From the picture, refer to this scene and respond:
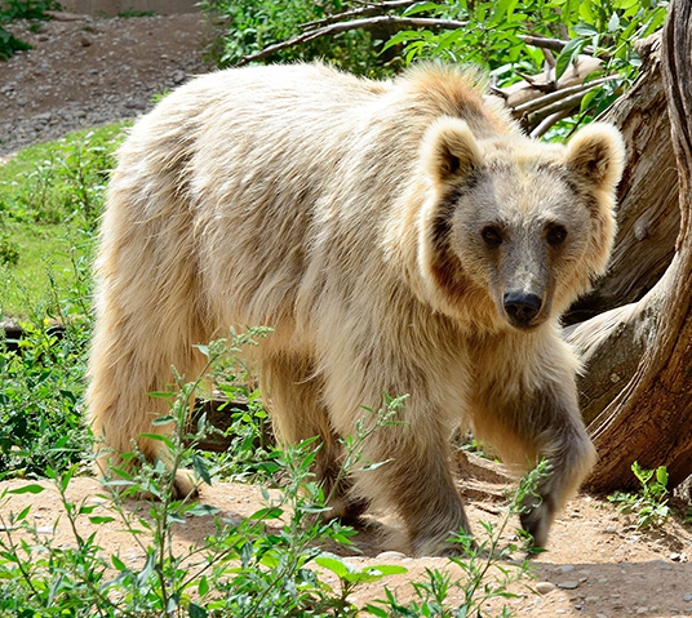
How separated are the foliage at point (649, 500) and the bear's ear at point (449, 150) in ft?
5.68

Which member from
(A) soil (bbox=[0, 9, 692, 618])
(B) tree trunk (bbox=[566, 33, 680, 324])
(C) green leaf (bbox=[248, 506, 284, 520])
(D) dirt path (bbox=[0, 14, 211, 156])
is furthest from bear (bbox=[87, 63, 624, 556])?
(D) dirt path (bbox=[0, 14, 211, 156])

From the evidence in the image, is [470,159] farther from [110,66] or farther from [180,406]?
[110,66]

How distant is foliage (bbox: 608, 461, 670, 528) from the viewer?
16.5 ft

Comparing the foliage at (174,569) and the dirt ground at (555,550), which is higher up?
the foliage at (174,569)

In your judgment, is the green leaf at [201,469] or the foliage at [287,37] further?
the foliage at [287,37]

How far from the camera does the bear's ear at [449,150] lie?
4234 millimetres

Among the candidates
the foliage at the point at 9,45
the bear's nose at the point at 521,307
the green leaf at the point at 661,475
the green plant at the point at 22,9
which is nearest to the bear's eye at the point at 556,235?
the bear's nose at the point at 521,307

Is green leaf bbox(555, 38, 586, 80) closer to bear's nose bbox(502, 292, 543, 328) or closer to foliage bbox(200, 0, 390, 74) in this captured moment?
bear's nose bbox(502, 292, 543, 328)

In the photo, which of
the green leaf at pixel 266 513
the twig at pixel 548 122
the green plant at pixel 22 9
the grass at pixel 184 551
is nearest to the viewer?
the grass at pixel 184 551

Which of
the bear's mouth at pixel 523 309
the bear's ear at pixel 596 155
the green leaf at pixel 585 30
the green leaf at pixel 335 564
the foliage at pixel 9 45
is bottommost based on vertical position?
the green leaf at pixel 335 564

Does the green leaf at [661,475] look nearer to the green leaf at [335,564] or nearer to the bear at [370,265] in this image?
the bear at [370,265]

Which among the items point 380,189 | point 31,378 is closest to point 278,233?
point 380,189

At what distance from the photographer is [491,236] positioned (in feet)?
13.7

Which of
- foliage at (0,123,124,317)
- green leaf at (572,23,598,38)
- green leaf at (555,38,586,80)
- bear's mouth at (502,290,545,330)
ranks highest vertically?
green leaf at (572,23,598,38)
